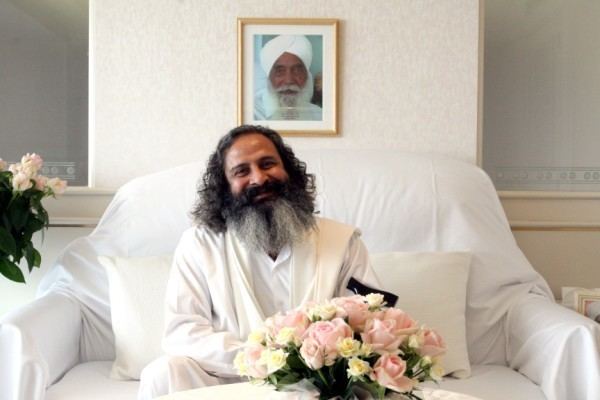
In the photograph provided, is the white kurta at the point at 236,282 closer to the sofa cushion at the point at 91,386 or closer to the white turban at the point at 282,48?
the sofa cushion at the point at 91,386

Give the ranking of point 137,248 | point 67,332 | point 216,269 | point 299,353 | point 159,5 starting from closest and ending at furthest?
point 299,353 → point 216,269 → point 67,332 → point 137,248 → point 159,5

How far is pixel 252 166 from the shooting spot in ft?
9.36

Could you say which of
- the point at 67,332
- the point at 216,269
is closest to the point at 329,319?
the point at 216,269

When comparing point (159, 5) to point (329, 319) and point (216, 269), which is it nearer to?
point (216, 269)

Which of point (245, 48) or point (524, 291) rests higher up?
point (245, 48)

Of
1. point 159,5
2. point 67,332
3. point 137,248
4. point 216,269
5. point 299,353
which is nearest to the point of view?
point 299,353

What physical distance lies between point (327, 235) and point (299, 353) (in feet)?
3.97

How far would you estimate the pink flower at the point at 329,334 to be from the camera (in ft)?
5.30

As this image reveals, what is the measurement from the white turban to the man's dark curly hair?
83cm

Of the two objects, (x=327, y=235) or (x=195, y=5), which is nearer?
(x=327, y=235)

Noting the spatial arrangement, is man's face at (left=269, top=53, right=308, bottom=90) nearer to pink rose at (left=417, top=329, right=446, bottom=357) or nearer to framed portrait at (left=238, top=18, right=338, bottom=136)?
framed portrait at (left=238, top=18, right=338, bottom=136)

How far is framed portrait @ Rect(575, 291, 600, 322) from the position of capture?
3146 millimetres

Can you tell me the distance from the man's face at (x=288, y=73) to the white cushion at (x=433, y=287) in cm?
104

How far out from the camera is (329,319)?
172 centimetres
